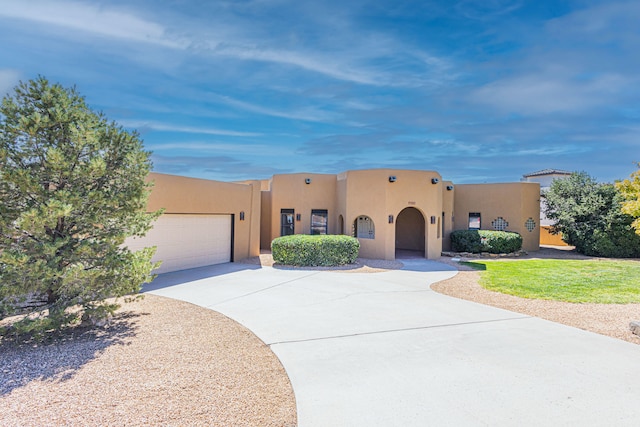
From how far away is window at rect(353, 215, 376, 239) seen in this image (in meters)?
16.3

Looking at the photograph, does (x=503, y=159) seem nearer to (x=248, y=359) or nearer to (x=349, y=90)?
(x=349, y=90)

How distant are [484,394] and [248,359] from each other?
10.3 ft

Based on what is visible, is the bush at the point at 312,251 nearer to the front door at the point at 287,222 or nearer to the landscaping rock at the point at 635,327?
the front door at the point at 287,222

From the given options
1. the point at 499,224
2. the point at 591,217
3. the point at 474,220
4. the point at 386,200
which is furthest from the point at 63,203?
the point at 591,217

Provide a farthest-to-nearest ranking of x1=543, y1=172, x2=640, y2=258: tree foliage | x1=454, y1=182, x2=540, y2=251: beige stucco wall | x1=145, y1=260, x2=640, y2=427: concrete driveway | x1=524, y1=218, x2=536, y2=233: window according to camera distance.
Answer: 1. x1=524, y1=218, x2=536, y2=233: window
2. x1=454, y1=182, x2=540, y2=251: beige stucco wall
3. x1=543, y1=172, x2=640, y2=258: tree foliage
4. x1=145, y1=260, x2=640, y2=427: concrete driveway

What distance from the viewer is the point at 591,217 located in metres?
19.2

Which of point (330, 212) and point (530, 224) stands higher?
point (330, 212)

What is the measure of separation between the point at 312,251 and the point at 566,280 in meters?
9.13

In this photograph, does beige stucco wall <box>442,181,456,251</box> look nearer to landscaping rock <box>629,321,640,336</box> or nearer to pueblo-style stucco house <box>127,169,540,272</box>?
pueblo-style stucco house <box>127,169,540,272</box>

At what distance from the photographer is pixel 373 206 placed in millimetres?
15750

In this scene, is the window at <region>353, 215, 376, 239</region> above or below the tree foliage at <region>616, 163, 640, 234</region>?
below

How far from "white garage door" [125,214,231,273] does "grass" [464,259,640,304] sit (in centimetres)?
1001

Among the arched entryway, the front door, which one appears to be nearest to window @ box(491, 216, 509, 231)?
the arched entryway

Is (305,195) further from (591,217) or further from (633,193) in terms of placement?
(591,217)
